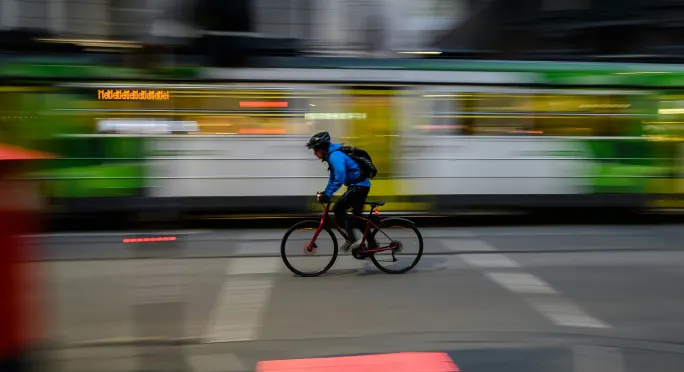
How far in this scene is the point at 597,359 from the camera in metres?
4.50

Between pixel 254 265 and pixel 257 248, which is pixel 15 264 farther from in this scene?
pixel 257 248

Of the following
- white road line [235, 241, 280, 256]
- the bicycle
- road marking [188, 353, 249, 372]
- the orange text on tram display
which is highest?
the orange text on tram display

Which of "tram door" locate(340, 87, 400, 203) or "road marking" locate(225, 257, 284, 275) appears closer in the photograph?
"road marking" locate(225, 257, 284, 275)

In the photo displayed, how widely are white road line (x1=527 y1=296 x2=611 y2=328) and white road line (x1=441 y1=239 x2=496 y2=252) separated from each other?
250 cm

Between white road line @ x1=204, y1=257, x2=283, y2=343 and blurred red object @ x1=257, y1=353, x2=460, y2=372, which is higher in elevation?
blurred red object @ x1=257, y1=353, x2=460, y2=372

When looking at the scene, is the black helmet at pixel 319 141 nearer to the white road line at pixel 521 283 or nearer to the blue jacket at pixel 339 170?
the blue jacket at pixel 339 170

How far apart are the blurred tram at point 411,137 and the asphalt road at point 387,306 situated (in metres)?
1.58

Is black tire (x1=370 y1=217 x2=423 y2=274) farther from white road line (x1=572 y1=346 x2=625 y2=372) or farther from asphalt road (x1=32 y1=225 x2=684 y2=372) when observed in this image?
white road line (x1=572 y1=346 x2=625 y2=372)

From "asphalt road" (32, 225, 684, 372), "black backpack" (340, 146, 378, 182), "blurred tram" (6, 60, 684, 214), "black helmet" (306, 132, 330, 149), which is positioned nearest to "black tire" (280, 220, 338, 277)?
"asphalt road" (32, 225, 684, 372)

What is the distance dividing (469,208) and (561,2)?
1023 centimetres

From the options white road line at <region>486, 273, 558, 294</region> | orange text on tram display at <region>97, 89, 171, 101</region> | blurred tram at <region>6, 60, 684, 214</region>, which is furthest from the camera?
blurred tram at <region>6, 60, 684, 214</region>

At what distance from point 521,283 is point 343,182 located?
2.16 meters

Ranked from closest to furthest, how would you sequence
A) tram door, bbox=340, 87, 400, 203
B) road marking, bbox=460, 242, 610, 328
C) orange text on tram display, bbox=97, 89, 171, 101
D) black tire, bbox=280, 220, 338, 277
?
1. road marking, bbox=460, 242, 610, 328
2. black tire, bbox=280, 220, 338, 277
3. orange text on tram display, bbox=97, 89, 171, 101
4. tram door, bbox=340, 87, 400, 203

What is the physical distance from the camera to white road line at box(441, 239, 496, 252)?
8.77 m
